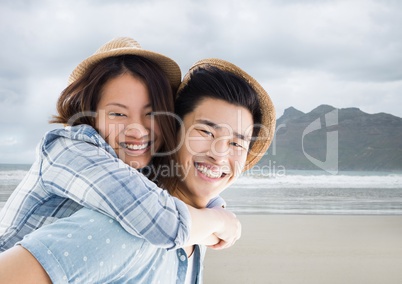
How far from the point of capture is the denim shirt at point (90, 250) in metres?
0.92

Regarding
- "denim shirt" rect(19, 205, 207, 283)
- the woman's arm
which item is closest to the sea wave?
"denim shirt" rect(19, 205, 207, 283)

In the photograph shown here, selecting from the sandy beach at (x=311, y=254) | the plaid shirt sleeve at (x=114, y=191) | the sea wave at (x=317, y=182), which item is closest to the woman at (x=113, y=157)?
the plaid shirt sleeve at (x=114, y=191)

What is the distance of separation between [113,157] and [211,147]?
0.44m

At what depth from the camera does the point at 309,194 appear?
10.8 metres

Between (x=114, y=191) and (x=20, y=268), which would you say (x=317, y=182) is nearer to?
(x=114, y=191)

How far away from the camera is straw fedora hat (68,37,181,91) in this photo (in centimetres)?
164

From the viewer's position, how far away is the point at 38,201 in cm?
121

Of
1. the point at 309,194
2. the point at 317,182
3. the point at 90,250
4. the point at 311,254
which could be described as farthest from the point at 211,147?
the point at 317,182

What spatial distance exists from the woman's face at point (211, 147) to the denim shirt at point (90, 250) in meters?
0.49

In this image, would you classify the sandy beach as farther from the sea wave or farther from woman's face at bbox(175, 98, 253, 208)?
the sea wave

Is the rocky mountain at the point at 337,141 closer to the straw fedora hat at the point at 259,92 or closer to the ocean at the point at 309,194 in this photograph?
the ocean at the point at 309,194

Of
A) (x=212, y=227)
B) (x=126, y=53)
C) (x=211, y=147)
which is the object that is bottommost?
(x=212, y=227)

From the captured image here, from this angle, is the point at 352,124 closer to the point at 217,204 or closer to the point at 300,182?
the point at 300,182

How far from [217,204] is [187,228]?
0.63m
